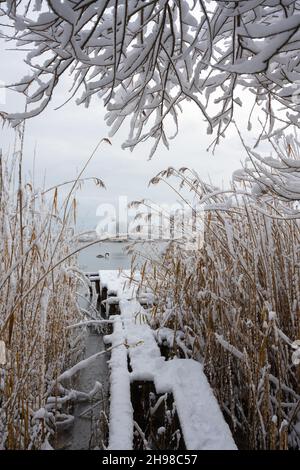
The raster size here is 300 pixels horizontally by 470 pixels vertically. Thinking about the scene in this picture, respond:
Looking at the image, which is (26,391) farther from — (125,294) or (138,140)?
(125,294)

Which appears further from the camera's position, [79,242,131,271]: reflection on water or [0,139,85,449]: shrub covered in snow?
[79,242,131,271]: reflection on water

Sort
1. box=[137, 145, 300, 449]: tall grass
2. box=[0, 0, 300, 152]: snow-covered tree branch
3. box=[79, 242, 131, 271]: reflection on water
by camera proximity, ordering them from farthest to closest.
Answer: box=[79, 242, 131, 271]: reflection on water, box=[137, 145, 300, 449]: tall grass, box=[0, 0, 300, 152]: snow-covered tree branch

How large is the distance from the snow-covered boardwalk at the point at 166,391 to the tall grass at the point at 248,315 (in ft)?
0.47

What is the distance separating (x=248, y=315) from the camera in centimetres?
160

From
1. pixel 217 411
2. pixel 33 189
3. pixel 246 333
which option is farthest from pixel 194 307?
pixel 33 189

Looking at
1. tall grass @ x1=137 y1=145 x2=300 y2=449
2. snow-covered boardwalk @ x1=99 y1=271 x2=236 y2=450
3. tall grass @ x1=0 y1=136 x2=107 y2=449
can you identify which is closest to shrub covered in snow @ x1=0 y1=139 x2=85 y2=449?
tall grass @ x1=0 y1=136 x2=107 y2=449

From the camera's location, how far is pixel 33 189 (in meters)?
1.80

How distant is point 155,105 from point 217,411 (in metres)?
1.29

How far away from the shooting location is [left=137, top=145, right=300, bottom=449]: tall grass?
1.38m

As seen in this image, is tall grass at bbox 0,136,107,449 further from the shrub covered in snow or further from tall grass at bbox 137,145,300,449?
tall grass at bbox 137,145,300,449

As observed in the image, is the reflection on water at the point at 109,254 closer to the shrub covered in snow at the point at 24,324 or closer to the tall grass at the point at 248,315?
the shrub covered in snow at the point at 24,324

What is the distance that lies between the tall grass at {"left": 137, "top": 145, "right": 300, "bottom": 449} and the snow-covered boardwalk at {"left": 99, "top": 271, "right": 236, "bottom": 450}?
0.14 meters

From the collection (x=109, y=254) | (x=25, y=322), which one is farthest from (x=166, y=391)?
(x=109, y=254)

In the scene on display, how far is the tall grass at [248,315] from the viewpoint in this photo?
1385 millimetres
